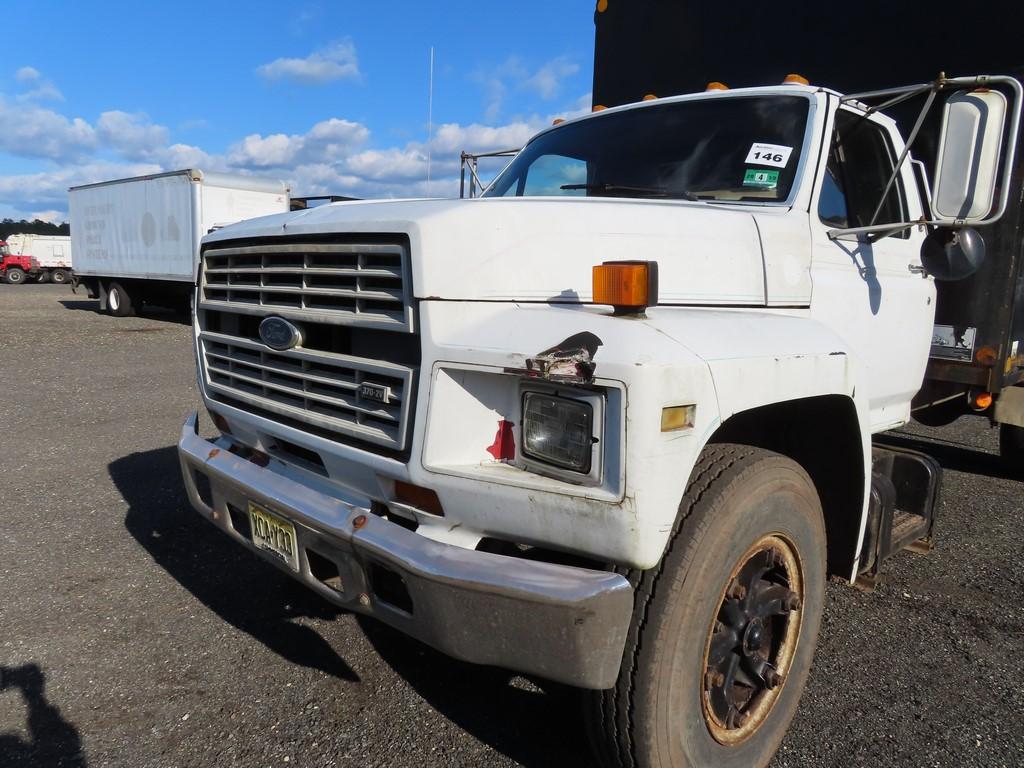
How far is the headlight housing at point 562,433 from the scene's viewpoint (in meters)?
1.83

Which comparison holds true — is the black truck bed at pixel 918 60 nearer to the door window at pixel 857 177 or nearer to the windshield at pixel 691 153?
the door window at pixel 857 177

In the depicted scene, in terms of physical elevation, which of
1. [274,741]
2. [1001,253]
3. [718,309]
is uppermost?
[1001,253]

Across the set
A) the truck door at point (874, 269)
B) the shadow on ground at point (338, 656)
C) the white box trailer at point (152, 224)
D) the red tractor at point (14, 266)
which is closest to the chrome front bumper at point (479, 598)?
the shadow on ground at point (338, 656)

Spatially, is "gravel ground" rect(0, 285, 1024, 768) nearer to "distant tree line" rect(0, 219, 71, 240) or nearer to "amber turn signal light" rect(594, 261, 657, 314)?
"amber turn signal light" rect(594, 261, 657, 314)

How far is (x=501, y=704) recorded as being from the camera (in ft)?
9.18

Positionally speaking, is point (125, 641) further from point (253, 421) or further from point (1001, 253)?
point (1001, 253)

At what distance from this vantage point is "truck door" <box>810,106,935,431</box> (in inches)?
119

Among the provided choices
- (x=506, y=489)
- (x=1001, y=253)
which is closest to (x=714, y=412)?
(x=506, y=489)

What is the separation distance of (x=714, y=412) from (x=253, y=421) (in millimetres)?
1674

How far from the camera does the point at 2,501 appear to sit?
485 cm

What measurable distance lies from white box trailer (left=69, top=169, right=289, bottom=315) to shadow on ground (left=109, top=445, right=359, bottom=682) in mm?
12173

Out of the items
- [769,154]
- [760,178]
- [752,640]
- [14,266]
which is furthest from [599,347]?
[14,266]

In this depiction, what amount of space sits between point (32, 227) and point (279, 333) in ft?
298

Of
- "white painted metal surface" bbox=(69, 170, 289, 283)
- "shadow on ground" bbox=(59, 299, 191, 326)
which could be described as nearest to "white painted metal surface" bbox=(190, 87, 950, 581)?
"white painted metal surface" bbox=(69, 170, 289, 283)
